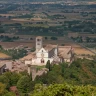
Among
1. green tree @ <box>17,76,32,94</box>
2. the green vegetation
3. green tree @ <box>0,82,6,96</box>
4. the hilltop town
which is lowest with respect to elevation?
the hilltop town

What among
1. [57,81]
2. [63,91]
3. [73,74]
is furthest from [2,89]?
[63,91]

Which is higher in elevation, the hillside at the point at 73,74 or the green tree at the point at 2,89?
the green tree at the point at 2,89

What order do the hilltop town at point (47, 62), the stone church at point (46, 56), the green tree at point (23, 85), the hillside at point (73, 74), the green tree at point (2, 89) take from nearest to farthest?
the hilltop town at point (47, 62) → the green tree at point (2, 89) → the green tree at point (23, 85) → the hillside at point (73, 74) → the stone church at point (46, 56)

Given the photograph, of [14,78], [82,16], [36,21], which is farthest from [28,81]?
[82,16]

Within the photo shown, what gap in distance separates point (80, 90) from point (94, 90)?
548mm

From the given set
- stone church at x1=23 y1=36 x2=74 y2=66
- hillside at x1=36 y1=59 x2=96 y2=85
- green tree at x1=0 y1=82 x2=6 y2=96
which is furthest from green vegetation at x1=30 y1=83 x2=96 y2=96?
stone church at x1=23 y1=36 x2=74 y2=66

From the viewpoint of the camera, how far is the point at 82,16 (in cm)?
8319

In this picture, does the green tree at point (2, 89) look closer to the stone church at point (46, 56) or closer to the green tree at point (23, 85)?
the green tree at point (23, 85)

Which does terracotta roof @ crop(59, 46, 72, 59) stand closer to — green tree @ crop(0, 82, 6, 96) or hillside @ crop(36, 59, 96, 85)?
hillside @ crop(36, 59, 96, 85)

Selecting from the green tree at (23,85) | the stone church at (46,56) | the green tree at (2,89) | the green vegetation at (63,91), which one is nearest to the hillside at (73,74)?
the stone church at (46,56)

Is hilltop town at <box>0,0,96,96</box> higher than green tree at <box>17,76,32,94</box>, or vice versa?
green tree at <box>17,76,32,94</box>

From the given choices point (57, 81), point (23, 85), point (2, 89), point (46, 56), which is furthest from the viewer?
point (46, 56)

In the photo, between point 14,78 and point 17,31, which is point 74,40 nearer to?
point 17,31

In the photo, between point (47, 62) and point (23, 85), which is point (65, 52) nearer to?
point (47, 62)
